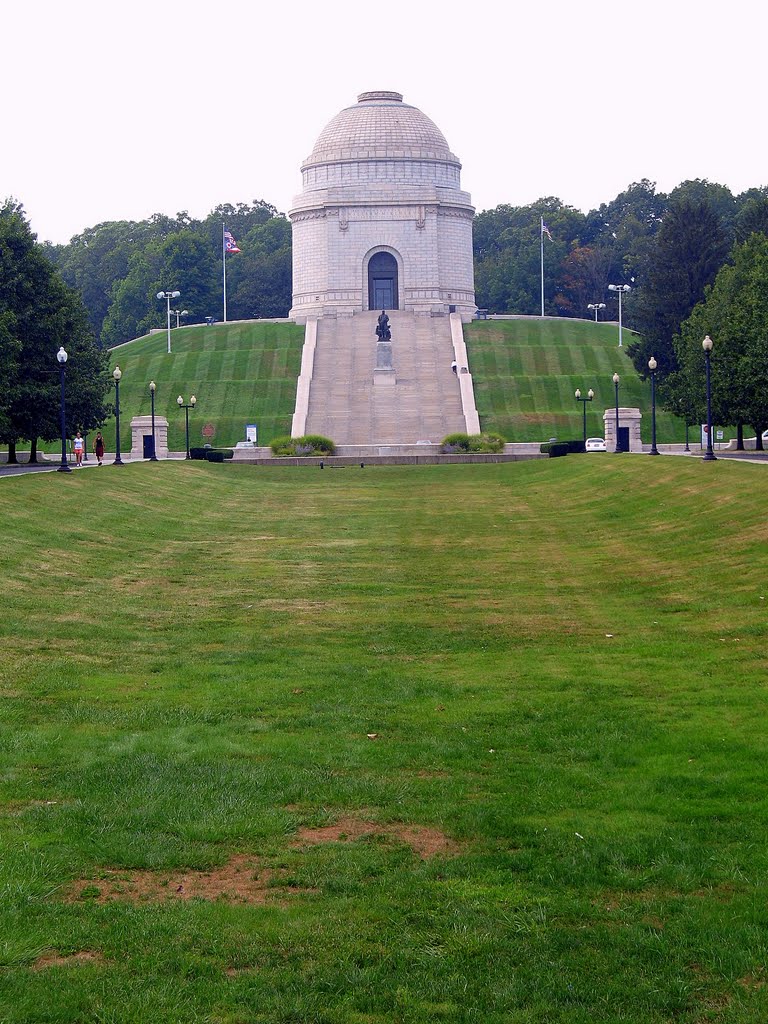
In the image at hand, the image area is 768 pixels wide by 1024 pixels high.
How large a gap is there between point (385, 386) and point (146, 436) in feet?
64.6

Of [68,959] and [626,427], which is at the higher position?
[626,427]

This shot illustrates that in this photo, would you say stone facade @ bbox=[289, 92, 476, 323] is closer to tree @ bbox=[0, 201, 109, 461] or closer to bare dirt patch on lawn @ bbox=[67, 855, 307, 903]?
tree @ bbox=[0, 201, 109, 461]

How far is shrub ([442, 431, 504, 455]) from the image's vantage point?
195 ft

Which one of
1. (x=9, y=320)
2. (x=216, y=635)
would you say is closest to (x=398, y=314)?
(x=9, y=320)

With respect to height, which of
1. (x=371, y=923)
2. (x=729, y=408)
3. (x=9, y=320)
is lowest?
(x=371, y=923)

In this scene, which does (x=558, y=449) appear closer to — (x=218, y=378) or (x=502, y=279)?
(x=218, y=378)

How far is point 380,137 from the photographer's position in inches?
3888

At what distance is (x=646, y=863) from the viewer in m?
7.96

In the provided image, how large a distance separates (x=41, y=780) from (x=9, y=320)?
127ft

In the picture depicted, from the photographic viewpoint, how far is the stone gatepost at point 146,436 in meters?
60.1

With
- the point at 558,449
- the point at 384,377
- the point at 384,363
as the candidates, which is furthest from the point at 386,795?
the point at 384,363

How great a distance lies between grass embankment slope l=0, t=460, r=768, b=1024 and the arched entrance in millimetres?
79780

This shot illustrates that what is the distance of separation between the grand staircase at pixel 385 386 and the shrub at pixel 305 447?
6680mm

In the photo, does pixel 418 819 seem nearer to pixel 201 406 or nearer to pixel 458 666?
pixel 458 666
